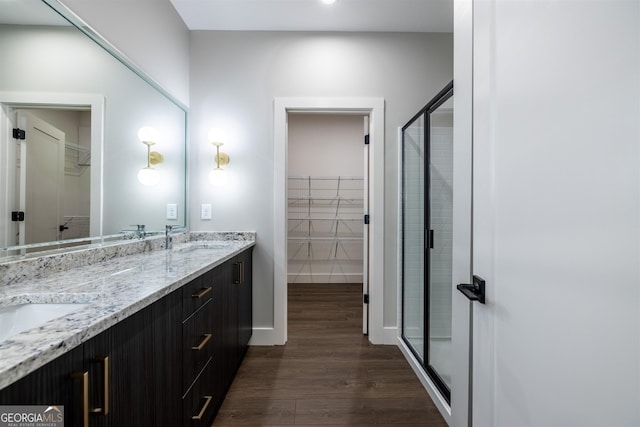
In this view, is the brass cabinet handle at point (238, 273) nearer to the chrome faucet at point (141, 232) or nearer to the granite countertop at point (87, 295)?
the granite countertop at point (87, 295)

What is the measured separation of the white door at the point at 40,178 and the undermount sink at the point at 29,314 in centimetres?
36

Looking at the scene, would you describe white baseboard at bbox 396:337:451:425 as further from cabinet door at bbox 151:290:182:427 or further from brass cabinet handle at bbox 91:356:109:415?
brass cabinet handle at bbox 91:356:109:415

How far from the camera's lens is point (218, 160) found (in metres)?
2.31

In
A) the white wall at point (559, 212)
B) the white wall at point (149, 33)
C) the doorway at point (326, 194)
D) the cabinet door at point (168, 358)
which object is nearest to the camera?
the white wall at point (559, 212)

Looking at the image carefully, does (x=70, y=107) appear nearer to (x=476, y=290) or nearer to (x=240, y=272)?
(x=240, y=272)

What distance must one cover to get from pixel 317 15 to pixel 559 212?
2345 millimetres

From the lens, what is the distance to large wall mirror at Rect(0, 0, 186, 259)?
3.28ft

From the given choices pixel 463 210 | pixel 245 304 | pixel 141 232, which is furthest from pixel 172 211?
pixel 463 210

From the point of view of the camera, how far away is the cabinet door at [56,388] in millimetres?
485

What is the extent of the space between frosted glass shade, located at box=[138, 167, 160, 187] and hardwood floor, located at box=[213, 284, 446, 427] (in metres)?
1.48

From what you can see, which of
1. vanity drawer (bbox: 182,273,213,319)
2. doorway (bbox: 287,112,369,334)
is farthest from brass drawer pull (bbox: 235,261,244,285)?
doorway (bbox: 287,112,369,334)

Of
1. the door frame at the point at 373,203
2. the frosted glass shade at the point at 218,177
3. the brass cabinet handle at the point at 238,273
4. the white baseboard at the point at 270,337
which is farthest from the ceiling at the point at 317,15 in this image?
the white baseboard at the point at 270,337

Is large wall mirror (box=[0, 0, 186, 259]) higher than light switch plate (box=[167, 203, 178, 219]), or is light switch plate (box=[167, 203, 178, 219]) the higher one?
large wall mirror (box=[0, 0, 186, 259])

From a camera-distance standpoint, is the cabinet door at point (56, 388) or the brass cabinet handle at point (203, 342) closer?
the cabinet door at point (56, 388)
